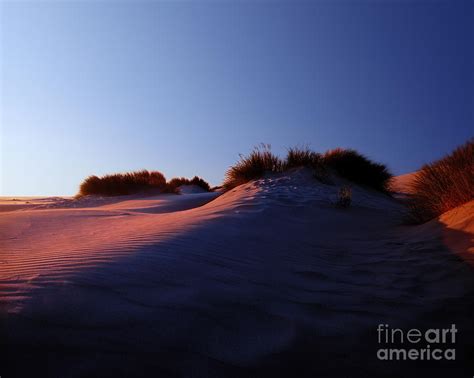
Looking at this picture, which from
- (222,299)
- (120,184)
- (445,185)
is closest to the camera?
(222,299)

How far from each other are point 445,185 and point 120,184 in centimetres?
1191

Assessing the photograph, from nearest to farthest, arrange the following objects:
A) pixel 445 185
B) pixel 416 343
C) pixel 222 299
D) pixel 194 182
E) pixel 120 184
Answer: pixel 416 343, pixel 222 299, pixel 445 185, pixel 120 184, pixel 194 182

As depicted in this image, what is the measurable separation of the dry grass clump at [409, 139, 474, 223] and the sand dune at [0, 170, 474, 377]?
364mm

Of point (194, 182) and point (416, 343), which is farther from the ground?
point (194, 182)

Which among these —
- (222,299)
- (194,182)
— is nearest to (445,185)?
(222,299)

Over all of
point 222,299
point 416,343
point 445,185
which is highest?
point 445,185

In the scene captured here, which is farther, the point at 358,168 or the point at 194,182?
the point at 194,182

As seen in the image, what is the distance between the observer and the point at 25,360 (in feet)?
4.08

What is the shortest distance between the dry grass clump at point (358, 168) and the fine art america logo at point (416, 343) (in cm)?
773

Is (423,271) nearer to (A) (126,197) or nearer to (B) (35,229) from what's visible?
(B) (35,229)

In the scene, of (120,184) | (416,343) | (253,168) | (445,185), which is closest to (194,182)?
(120,184)

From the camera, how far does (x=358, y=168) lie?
9.44 metres

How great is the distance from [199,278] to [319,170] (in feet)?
22.3

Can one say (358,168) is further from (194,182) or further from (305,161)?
(194,182)
